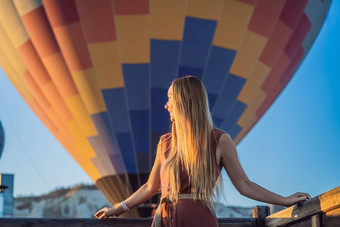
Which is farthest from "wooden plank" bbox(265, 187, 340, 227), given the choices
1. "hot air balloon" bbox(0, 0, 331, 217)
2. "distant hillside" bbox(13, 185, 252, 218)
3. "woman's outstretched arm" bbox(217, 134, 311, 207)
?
"distant hillside" bbox(13, 185, 252, 218)

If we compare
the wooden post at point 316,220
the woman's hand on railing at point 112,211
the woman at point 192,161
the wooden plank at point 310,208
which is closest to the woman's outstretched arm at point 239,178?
the woman at point 192,161

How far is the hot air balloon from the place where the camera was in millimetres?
8969

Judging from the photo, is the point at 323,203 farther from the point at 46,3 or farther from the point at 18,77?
the point at 18,77

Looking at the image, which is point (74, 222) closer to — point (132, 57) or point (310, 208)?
point (310, 208)

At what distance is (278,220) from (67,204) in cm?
3468

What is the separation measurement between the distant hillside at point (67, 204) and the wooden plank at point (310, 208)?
3235 centimetres

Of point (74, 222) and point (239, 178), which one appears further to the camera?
point (74, 222)

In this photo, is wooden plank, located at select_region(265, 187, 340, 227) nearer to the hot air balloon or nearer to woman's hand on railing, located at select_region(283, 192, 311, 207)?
woman's hand on railing, located at select_region(283, 192, 311, 207)

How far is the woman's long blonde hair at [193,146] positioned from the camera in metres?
2.07

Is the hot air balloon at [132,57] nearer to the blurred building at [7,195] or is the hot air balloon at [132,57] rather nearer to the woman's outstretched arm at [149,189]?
the blurred building at [7,195]

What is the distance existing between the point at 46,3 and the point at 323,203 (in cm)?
733

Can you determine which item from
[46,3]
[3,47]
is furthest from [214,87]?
[3,47]

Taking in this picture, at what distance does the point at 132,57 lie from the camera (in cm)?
913

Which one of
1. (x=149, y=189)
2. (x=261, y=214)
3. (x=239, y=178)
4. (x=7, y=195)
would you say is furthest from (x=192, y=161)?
(x=7, y=195)
